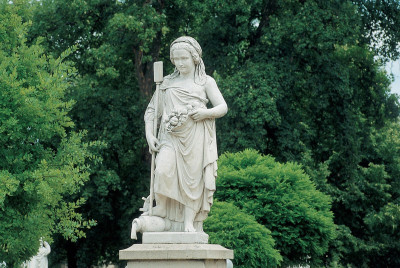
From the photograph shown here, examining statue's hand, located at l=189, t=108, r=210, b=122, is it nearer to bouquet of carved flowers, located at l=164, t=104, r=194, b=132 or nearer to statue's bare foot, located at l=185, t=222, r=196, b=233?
bouquet of carved flowers, located at l=164, t=104, r=194, b=132

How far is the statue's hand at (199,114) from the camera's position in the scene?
29.2ft

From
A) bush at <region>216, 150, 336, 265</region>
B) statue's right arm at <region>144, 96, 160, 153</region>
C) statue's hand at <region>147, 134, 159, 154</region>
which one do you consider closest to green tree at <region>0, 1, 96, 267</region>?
bush at <region>216, 150, 336, 265</region>

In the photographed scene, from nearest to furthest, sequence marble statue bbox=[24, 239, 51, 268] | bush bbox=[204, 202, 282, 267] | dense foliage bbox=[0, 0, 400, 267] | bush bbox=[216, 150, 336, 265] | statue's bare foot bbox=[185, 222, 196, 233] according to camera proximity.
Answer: statue's bare foot bbox=[185, 222, 196, 233], bush bbox=[204, 202, 282, 267], bush bbox=[216, 150, 336, 265], marble statue bbox=[24, 239, 51, 268], dense foliage bbox=[0, 0, 400, 267]

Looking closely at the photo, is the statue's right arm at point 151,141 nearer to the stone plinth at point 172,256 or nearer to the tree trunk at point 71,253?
the stone plinth at point 172,256

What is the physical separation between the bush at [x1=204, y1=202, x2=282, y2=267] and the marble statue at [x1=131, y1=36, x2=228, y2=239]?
948cm

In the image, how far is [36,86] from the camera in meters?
17.0

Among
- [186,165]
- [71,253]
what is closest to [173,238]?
[186,165]

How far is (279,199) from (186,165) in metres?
11.8

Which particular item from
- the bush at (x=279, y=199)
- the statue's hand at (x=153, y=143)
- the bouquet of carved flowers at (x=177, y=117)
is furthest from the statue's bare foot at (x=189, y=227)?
the bush at (x=279, y=199)

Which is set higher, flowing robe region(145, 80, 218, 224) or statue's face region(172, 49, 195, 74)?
statue's face region(172, 49, 195, 74)

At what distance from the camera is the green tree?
52.7ft

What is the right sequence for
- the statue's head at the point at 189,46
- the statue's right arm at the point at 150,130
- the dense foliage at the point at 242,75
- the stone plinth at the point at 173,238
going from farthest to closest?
the dense foliage at the point at 242,75
the statue's head at the point at 189,46
the statue's right arm at the point at 150,130
the stone plinth at the point at 173,238

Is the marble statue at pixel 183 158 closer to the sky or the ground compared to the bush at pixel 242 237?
closer to the sky

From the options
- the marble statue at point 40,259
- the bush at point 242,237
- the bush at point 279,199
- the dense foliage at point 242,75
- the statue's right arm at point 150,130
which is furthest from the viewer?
the dense foliage at point 242,75
